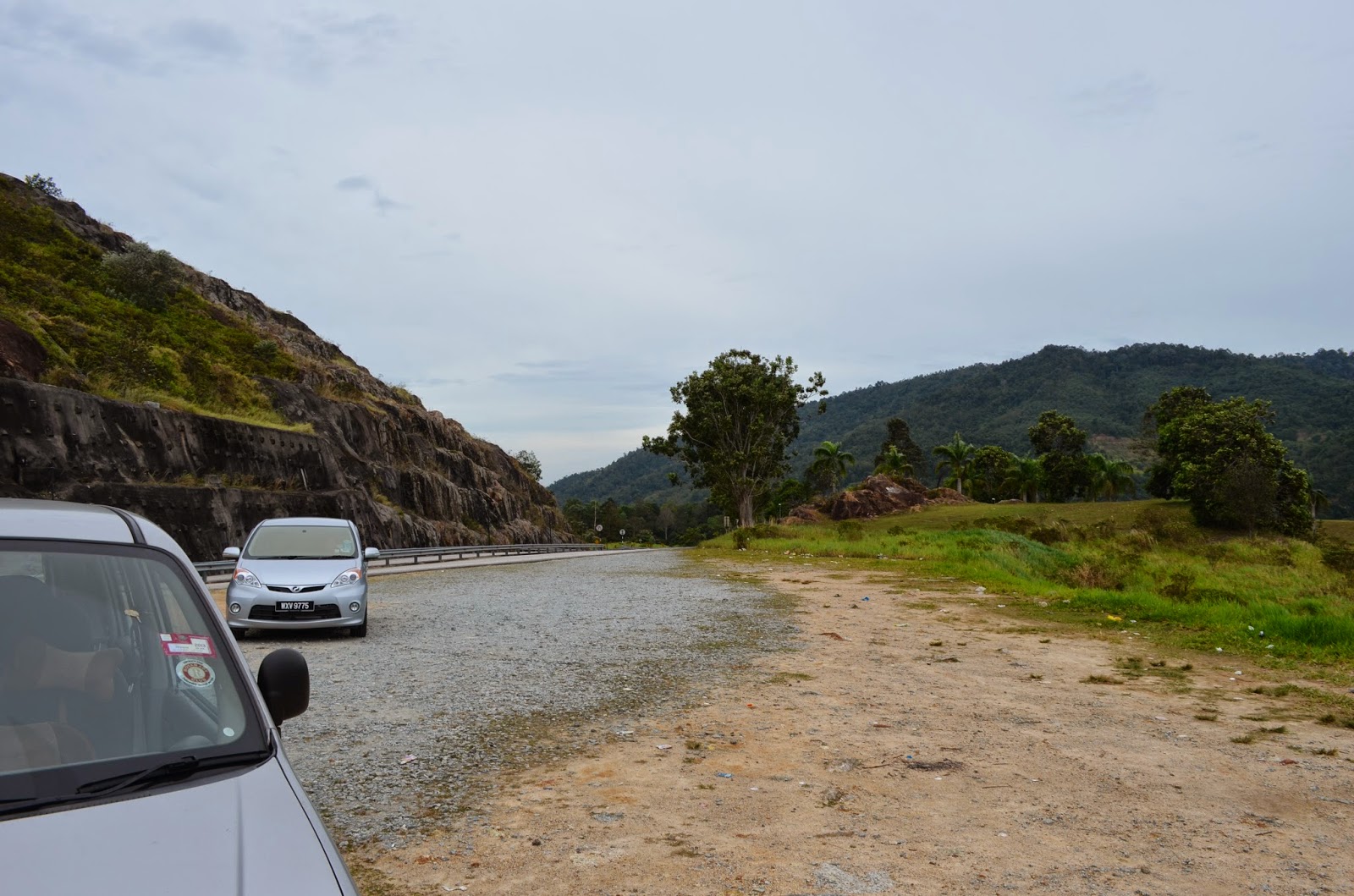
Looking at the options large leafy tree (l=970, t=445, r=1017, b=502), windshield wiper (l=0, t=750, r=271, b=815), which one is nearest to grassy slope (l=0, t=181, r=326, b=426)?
windshield wiper (l=0, t=750, r=271, b=815)

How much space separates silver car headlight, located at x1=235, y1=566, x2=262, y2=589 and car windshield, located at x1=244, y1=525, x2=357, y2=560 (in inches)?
16.6

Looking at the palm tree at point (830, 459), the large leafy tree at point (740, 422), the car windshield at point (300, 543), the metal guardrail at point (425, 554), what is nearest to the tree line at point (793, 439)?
the large leafy tree at point (740, 422)

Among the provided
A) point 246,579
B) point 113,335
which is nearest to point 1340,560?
point 246,579

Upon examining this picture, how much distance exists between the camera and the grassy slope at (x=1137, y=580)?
508 inches

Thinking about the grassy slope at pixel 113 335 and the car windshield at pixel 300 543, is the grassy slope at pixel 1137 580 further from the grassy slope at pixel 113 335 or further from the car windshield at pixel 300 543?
the grassy slope at pixel 113 335

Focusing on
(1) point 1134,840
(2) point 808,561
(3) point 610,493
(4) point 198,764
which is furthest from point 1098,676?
(3) point 610,493

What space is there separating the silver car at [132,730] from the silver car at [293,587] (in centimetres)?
995

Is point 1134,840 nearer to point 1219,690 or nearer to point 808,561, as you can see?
point 1219,690

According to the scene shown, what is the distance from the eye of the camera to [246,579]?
13453 millimetres

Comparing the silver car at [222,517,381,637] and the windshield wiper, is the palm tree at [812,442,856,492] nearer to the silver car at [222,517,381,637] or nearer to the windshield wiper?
the silver car at [222,517,381,637]

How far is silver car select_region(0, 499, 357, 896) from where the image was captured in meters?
2.45

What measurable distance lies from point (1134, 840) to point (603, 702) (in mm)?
5024

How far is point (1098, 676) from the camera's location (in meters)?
10.7

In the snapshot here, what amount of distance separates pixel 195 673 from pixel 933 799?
15.3 ft
